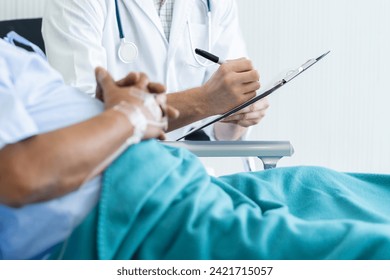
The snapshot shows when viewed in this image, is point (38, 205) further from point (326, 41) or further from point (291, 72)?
point (326, 41)

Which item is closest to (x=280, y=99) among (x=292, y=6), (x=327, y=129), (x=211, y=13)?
(x=327, y=129)

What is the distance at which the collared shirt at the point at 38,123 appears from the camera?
2.64 feet

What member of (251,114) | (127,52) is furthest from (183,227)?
(127,52)

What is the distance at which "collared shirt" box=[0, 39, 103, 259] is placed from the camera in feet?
2.64

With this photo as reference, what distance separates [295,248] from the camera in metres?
0.78

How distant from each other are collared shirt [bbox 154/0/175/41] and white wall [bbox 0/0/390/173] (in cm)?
96

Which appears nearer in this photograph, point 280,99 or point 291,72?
point 291,72

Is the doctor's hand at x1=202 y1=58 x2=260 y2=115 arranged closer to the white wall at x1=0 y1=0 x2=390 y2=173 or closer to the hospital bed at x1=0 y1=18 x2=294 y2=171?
the hospital bed at x1=0 y1=18 x2=294 y2=171

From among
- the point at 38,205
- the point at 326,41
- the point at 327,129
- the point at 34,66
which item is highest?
the point at 34,66

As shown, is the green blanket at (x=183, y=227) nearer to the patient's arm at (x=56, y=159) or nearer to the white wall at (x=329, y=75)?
the patient's arm at (x=56, y=159)

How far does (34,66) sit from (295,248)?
0.48 m

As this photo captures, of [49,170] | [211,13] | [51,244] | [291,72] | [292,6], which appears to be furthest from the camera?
[292,6]

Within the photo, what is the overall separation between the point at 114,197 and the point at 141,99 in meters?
0.17
